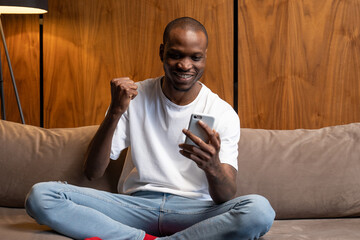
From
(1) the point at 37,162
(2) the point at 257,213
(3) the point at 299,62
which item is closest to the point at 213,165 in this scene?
(2) the point at 257,213

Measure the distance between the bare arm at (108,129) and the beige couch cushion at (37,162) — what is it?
114 millimetres

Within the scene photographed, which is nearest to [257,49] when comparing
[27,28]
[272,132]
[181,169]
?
[272,132]

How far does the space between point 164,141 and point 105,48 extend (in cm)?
86

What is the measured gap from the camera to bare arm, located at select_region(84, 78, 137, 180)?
6.28 ft

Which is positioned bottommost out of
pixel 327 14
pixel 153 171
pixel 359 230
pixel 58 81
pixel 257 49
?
pixel 359 230

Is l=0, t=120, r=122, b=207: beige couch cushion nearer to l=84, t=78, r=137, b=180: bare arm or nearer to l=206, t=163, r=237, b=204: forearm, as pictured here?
l=84, t=78, r=137, b=180: bare arm

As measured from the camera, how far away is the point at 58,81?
2.76m

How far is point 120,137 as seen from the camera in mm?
2090

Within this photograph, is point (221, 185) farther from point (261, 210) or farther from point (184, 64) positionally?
point (184, 64)

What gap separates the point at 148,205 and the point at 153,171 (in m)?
0.15

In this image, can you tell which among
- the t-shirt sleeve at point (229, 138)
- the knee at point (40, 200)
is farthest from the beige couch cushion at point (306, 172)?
the knee at point (40, 200)

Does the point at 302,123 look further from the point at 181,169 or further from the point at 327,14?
the point at 181,169

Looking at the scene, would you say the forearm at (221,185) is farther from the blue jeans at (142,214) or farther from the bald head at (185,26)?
the bald head at (185,26)

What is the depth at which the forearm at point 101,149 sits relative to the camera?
1.97 m
